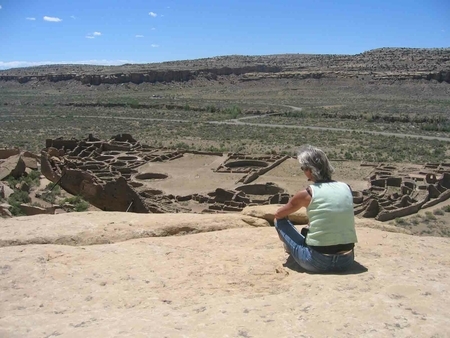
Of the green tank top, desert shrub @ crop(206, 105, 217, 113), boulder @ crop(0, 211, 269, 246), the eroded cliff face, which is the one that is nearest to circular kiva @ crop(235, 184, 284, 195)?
boulder @ crop(0, 211, 269, 246)

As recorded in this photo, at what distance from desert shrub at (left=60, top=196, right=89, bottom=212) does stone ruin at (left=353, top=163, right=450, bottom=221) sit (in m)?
11.5

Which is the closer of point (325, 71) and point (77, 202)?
point (77, 202)

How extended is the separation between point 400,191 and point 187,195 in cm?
1093

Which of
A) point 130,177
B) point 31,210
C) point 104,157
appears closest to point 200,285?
point 31,210

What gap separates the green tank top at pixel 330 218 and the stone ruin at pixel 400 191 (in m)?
16.4

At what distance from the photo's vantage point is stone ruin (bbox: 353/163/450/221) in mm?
21461

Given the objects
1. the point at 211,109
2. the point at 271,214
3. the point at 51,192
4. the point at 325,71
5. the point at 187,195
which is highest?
the point at 325,71

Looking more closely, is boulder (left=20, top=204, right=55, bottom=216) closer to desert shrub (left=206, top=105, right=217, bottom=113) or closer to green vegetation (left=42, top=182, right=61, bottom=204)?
green vegetation (left=42, top=182, right=61, bottom=204)

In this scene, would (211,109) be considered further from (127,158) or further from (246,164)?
(246,164)

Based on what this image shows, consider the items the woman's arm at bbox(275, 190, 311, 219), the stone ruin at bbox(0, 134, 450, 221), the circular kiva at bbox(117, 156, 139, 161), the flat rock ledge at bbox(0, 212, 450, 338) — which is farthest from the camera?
the circular kiva at bbox(117, 156, 139, 161)

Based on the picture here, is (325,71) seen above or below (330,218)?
above

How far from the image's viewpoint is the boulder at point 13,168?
24031 mm

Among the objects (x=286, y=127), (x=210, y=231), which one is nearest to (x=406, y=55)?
(x=286, y=127)

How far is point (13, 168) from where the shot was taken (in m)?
24.5
